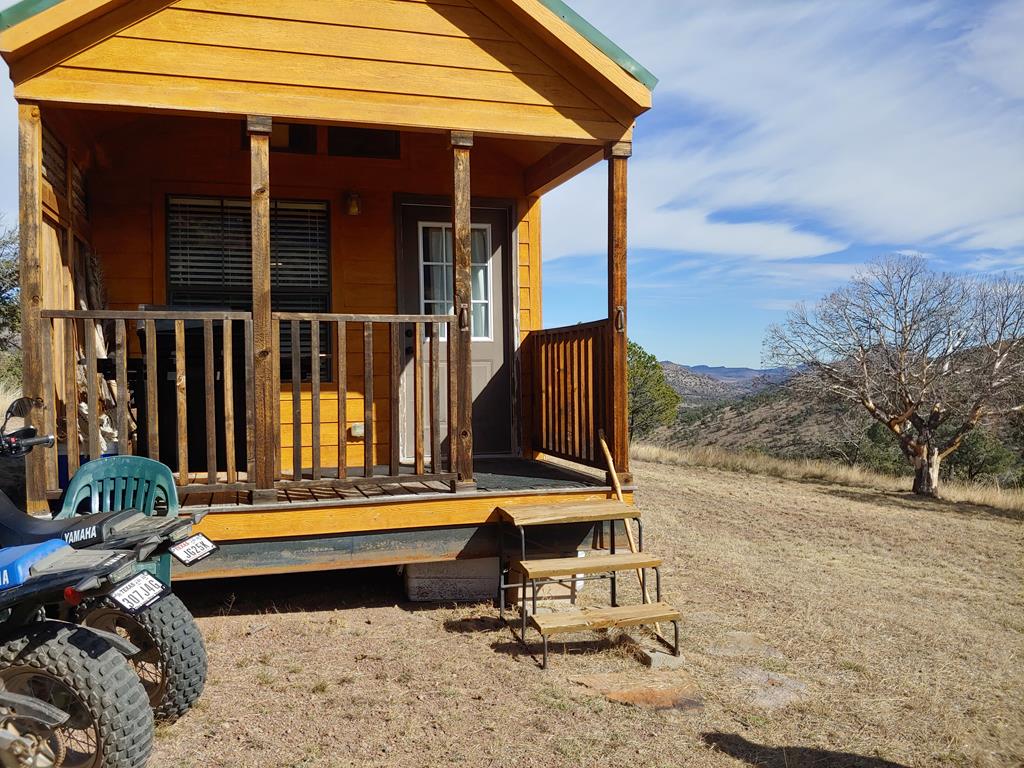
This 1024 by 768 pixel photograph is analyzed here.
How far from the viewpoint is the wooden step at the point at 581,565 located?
4.50 meters

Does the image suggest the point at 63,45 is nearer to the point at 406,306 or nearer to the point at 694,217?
the point at 406,306

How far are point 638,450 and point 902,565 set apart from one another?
35.6ft

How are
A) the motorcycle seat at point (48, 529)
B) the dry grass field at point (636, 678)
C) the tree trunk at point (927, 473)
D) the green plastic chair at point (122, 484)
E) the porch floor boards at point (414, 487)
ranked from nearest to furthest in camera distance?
1. the motorcycle seat at point (48, 529)
2. the dry grass field at point (636, 678)
3. the green plastic chair at point (122, 484)
4. the porch floor boards at point (414, 487)
5. the tree trunk at point (927, 473)

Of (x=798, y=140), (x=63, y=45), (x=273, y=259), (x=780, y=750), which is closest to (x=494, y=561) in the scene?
(x=780, y=750)

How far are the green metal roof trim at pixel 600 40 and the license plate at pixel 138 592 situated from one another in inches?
158

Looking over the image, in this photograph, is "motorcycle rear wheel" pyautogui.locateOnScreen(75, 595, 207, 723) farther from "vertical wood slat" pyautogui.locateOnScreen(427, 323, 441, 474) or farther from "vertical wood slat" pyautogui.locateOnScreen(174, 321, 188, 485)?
"vertical wood slat" pyautogui.locateOnScreen(427, 323, 441, 474)

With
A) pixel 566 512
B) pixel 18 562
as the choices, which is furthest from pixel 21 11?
pixel 566 512

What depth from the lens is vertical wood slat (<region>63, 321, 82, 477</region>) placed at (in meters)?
4.40

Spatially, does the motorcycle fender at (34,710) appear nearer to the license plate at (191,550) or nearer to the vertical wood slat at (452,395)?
the license plate at (191,550)

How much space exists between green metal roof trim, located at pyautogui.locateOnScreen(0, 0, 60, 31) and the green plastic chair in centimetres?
227

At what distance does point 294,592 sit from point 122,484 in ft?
6.26

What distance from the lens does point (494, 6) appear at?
5.20 meters

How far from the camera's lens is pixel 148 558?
124 inches

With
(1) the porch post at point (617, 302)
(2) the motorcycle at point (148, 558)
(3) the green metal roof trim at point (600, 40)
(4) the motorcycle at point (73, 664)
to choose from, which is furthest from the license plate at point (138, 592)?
(3) the green metal roof trim at point (600, 40)
